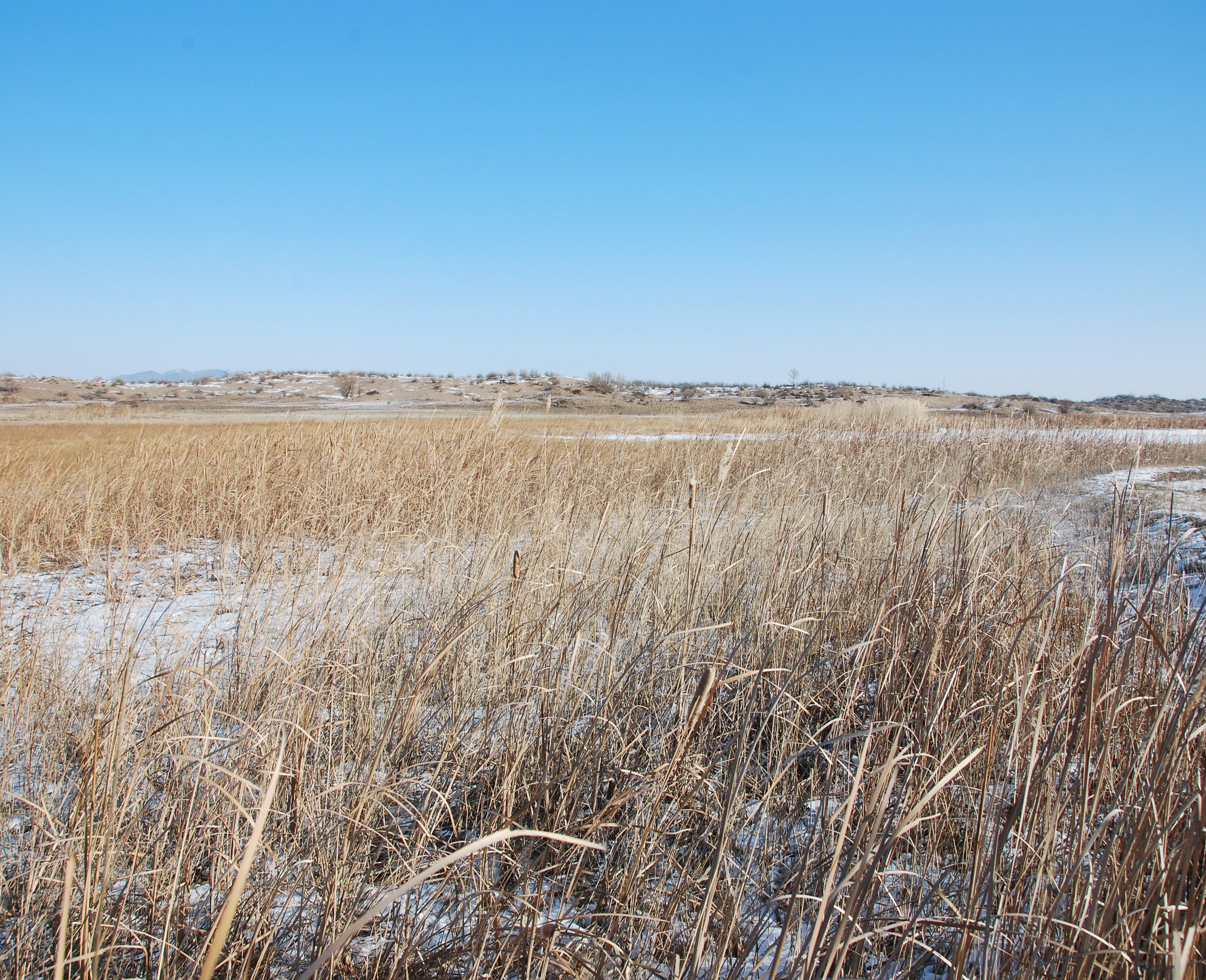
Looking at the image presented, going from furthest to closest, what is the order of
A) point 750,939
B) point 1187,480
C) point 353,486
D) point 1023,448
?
point 1023,448, point 1187,480, point 353,486, point 750,939

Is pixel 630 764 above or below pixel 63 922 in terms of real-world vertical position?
below

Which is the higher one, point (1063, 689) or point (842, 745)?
point (1063, 689)

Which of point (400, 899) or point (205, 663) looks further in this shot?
point (205, 663)

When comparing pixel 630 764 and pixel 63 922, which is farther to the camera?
pixel 630 764

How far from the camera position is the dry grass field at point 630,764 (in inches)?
46.2

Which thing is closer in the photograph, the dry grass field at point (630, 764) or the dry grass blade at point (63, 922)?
the dry grass blade at point (63, 922)

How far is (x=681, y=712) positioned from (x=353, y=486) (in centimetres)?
476

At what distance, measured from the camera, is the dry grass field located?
1174 mm

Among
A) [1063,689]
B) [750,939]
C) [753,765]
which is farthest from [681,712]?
[1063,689]

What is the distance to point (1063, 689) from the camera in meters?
1.64

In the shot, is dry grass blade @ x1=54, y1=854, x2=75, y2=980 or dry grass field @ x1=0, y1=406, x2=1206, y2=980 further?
dry grass field @ x1=0, y1=406, x2=1206, y2=980

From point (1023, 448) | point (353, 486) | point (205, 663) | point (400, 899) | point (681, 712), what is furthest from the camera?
point (1023, 448)

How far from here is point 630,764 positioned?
197cm

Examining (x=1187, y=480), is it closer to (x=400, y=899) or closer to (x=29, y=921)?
(x=400, y=899)
